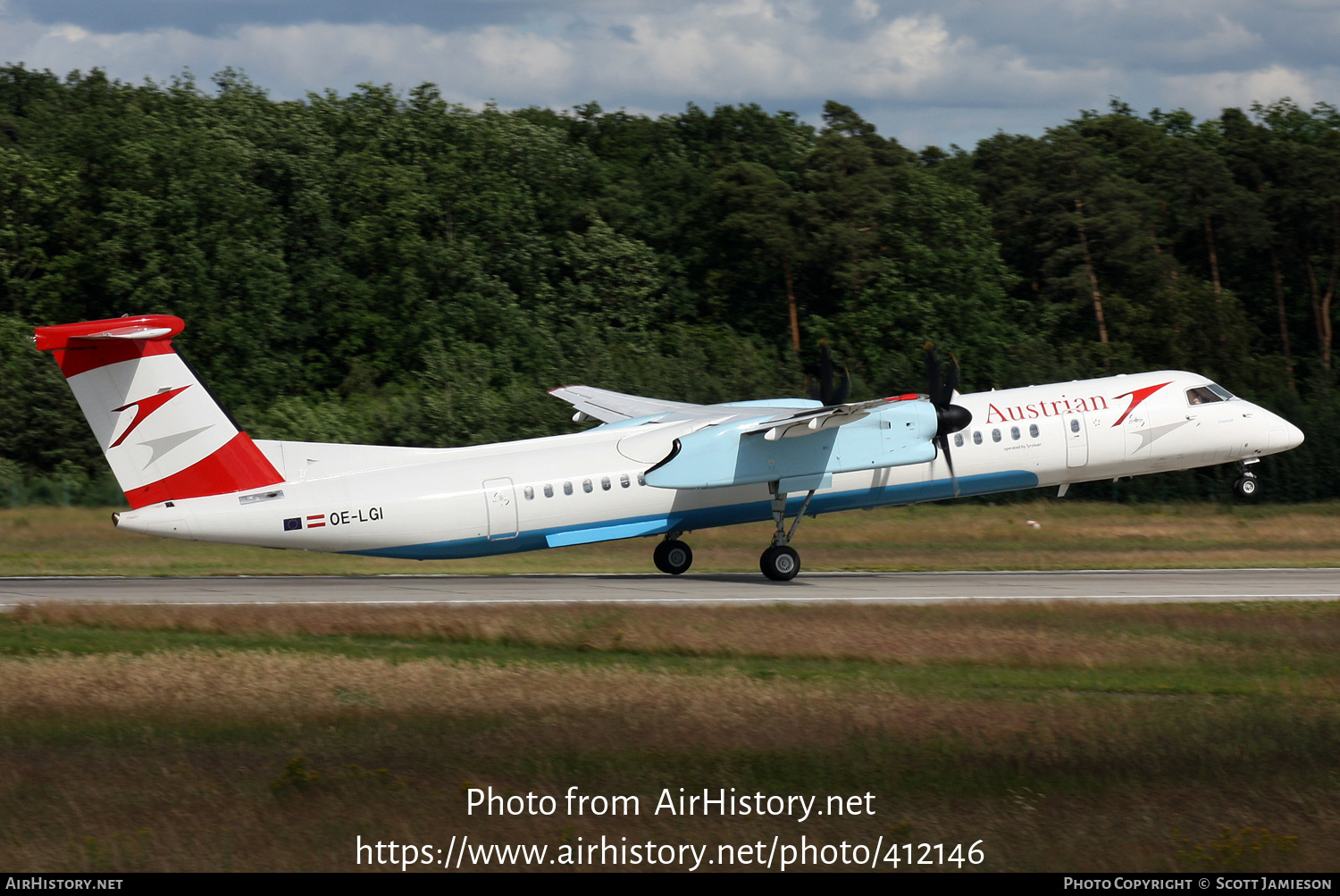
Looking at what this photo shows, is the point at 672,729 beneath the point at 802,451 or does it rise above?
beneath

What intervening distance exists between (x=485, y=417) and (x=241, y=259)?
61.6 feet

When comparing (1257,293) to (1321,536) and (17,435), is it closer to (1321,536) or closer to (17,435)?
(1321,536)

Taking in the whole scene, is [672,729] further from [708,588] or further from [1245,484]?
[1245,484]

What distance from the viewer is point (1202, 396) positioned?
28.3 meters

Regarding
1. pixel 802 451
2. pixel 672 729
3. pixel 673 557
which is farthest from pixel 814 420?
pixel 672 729

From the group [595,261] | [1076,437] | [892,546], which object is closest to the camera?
[1076,437]

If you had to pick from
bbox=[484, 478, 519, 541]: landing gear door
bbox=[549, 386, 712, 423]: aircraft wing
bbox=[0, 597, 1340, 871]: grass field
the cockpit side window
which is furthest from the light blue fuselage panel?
the cockpit side window

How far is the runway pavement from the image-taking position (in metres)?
24.2

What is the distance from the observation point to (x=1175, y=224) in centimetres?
6850

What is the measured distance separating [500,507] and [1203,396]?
16054mm

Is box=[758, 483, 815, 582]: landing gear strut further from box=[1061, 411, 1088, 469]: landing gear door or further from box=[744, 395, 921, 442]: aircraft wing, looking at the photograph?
box=[1061, 411, 1088, 469]: landing gear door
